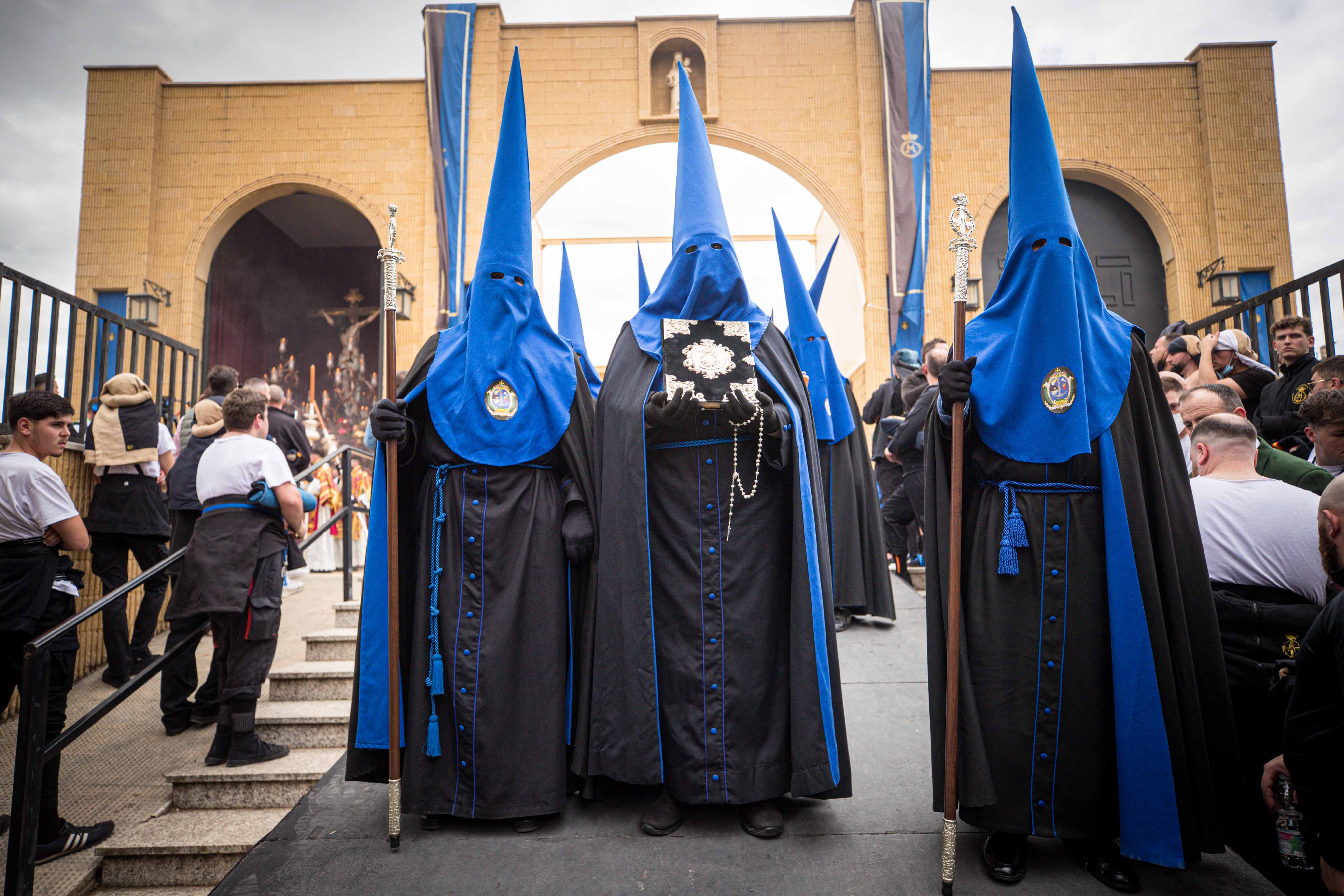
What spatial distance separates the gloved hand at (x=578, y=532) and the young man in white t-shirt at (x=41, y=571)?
2.23 m

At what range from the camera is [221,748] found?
3.88 meters

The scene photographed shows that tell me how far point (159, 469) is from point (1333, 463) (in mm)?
6455

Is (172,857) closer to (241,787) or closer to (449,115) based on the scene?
(241,787)

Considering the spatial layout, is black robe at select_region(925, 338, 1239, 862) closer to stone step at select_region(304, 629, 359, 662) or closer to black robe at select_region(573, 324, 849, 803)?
black robe at select_region(573, 324, 849, 803)

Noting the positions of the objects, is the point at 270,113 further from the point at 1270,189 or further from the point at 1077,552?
the point at 1270,189

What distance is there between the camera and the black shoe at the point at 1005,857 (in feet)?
7.26

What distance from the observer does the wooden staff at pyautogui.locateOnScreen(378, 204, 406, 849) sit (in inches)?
98.1

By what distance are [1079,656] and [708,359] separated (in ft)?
4.90

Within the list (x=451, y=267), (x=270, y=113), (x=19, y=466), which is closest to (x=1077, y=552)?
(x=19, y=466)

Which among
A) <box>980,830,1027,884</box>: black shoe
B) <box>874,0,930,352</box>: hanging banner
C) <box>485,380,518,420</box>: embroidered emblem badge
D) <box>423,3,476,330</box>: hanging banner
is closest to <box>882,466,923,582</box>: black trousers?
<box>980,830,1027,884</box>: black shoe

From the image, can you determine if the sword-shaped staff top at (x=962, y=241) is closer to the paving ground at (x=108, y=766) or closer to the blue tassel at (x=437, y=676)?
the blue tassel at (x=437, y=676)

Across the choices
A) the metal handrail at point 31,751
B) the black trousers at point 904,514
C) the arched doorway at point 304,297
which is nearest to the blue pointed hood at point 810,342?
the black trousers at point 904,514

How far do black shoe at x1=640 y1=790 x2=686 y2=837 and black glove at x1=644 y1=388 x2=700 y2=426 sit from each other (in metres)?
1.25

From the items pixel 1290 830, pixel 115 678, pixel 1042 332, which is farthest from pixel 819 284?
pixel 115 678
